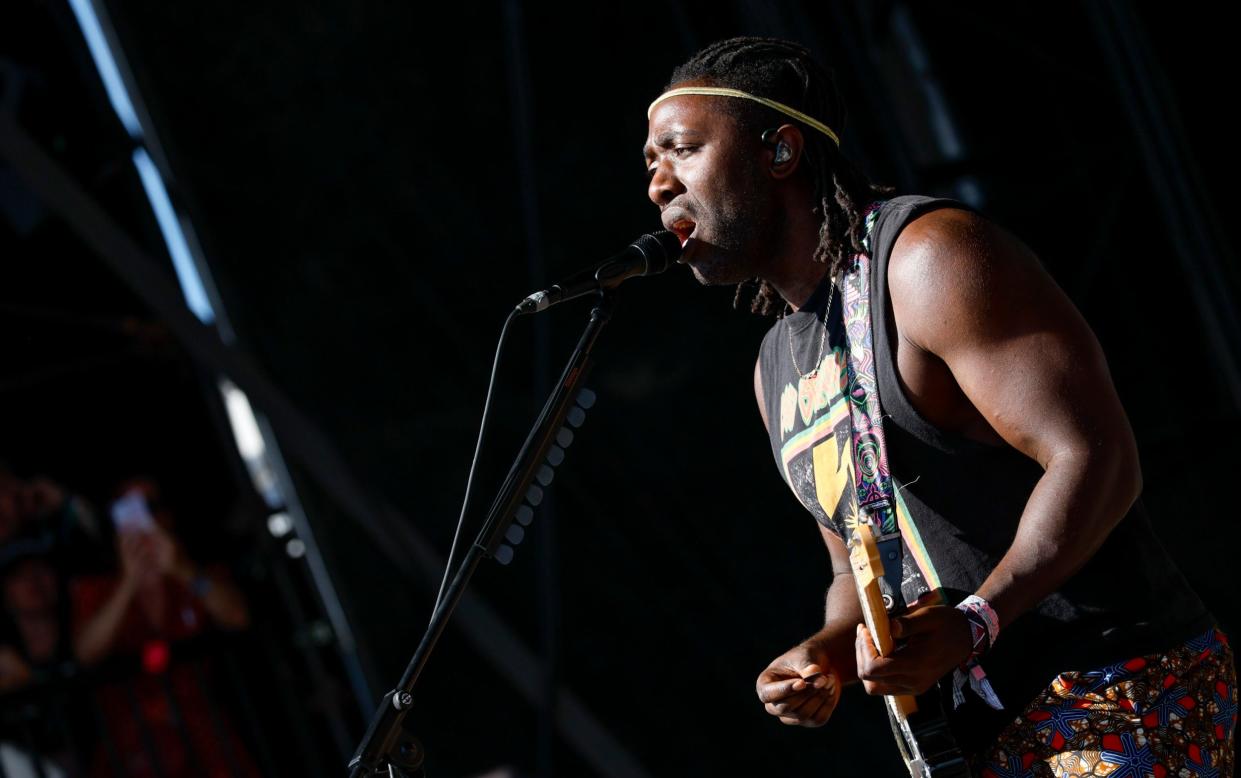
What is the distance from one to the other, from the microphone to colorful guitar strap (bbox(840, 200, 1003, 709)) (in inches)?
13.2

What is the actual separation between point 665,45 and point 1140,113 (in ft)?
5.99

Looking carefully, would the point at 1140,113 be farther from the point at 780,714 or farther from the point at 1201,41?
the point at 780,714

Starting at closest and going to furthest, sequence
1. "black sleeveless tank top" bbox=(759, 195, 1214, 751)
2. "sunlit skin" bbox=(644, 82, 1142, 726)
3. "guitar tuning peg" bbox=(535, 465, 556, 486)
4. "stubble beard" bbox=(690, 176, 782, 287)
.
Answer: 1. "sunlit skin" bbox=(644, 82, 1142, 726)
2. "black sleeveless tank top" bbox=(759, 195, 1214, 751)
3. "guitar tuning peg" bbox=(535, 465, 556, 486)
4. "stubble beard" bbox=(690, 176, 782, 287)

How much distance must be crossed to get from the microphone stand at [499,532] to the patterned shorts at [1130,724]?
2.88 feet

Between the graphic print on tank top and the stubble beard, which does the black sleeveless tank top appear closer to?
the graphic print on tank top

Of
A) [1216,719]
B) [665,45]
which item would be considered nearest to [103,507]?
[665,45]

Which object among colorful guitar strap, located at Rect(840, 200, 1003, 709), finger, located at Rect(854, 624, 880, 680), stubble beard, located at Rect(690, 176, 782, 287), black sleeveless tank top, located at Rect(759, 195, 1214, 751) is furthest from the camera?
stubble beard, located at Rect(690, 176, 782, 287)

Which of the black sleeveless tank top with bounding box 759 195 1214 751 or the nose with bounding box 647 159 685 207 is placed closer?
the black sleeveless tank top with bounding box 759 195 1214 751

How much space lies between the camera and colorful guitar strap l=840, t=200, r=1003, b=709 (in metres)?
2.04

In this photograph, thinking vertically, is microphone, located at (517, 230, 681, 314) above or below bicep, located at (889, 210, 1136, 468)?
above

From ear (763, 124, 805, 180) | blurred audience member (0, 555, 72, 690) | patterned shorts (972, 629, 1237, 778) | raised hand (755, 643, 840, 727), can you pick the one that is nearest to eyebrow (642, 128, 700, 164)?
ear (763, 124, 805, 180)

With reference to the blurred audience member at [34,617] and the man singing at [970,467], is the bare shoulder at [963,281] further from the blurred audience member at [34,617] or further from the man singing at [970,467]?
the blurred audience member at [34,617]

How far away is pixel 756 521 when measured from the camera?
5.03 metres

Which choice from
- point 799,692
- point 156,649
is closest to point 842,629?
point 799,692
